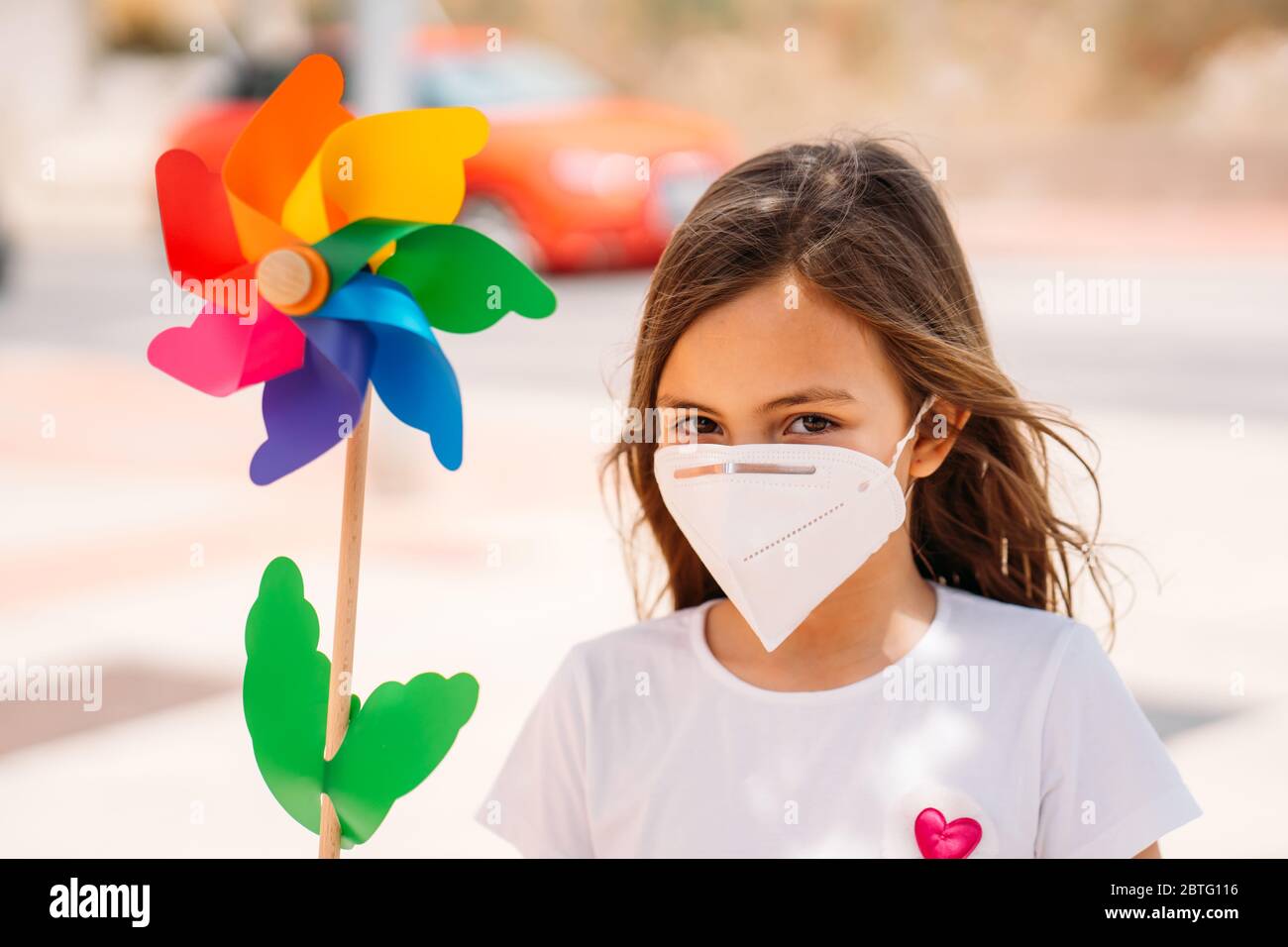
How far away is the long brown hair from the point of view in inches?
74.2

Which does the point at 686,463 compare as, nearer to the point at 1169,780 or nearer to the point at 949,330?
the point at 949,330

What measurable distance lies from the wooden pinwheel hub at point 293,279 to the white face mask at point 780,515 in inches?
18.3

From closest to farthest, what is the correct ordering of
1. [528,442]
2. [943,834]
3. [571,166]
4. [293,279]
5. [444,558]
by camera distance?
[293,279] → [943,834] → [444,558] → [528,442] → [571,166]

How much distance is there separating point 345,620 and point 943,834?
66 centimetres

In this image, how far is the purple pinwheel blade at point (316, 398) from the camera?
163 cm

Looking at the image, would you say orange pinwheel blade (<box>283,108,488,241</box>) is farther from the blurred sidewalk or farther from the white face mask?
the blurred sidewalk

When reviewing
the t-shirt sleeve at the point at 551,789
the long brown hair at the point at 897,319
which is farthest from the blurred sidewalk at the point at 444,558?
the t-shirt sleeve at the point at 551,789

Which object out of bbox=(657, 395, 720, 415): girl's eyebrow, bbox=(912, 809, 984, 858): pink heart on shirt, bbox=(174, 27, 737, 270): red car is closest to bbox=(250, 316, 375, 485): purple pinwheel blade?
bbox=(657, 395, 720, 415): girl's eyebrow

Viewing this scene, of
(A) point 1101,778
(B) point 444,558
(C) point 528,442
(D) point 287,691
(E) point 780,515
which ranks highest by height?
(E) point 780,515

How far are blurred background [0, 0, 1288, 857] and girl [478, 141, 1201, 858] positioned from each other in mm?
302

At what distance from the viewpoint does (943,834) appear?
1726 mm

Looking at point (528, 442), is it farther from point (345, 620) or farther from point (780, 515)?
point (345, 620)

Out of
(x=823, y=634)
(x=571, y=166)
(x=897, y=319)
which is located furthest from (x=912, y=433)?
(x=571, y=166)

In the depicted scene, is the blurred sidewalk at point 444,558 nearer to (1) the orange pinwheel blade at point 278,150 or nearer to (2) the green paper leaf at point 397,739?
(2) the green paper leaf at point 397,739
